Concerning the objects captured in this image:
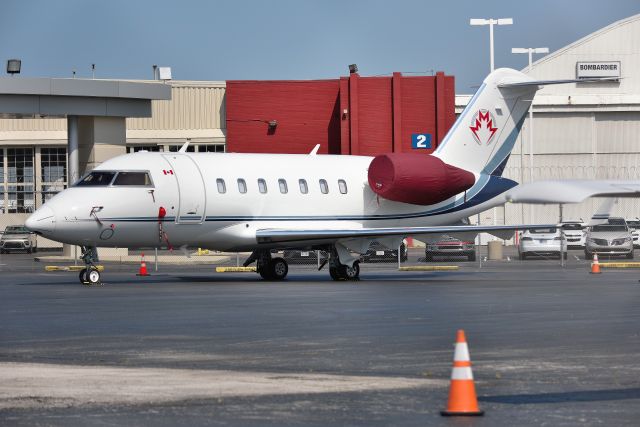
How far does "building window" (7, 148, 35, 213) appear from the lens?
240ft

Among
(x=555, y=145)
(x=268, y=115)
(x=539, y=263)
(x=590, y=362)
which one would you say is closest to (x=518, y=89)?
(x=539, y=263)

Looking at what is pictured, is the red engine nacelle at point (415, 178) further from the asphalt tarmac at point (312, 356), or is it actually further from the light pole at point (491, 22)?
the light pole at point (491, 22)

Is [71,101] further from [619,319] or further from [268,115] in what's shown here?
[619,319]

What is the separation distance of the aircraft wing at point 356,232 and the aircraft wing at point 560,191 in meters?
19.5

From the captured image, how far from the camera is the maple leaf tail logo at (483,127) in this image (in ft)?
115

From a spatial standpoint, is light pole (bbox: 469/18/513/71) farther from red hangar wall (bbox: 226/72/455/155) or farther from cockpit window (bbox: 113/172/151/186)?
cockpit window (bbox: 113/172/151/186)

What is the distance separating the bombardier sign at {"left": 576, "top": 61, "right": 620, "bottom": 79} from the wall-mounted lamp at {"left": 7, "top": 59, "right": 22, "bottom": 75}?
35.2m

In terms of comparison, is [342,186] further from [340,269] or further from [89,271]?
[89,271]

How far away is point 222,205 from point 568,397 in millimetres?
20164

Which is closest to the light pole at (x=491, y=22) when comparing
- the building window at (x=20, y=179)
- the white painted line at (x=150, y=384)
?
the building window at (x=20, y=179)

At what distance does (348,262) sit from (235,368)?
61.7 ft

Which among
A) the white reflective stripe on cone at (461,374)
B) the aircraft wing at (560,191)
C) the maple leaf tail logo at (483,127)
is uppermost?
the maple leaf tail logo at (483,127)

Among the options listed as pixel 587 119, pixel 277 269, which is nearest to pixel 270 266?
pixel 277 269

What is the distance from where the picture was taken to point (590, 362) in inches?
556
